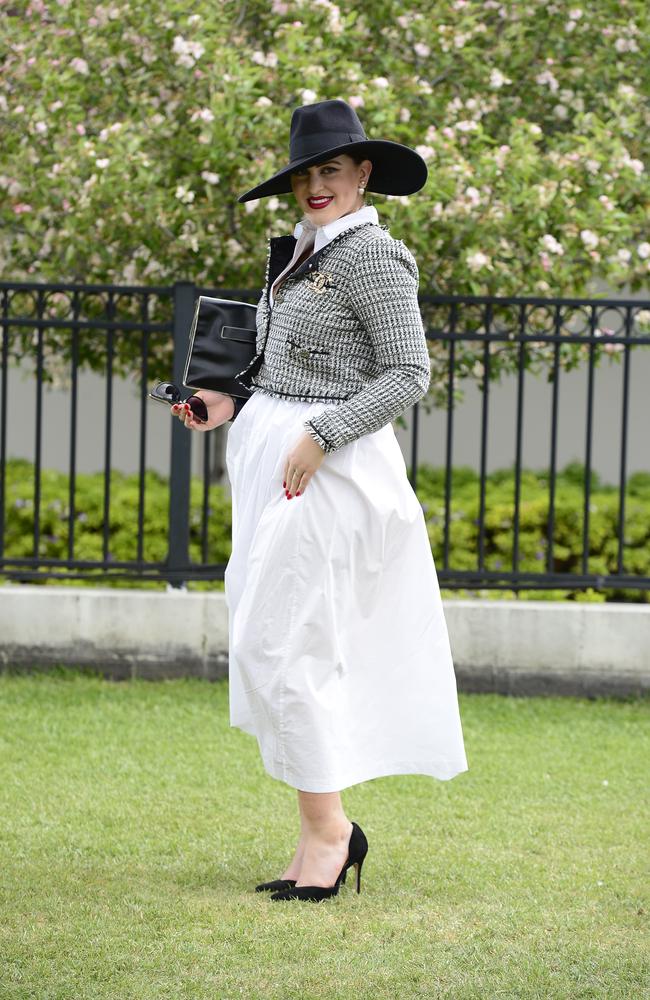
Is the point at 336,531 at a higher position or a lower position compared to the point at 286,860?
higher

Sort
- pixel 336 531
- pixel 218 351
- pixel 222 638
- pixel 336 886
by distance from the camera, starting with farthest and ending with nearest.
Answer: pixel 222 638
pixel 218 351
pixel 336 886
pixel 336 531

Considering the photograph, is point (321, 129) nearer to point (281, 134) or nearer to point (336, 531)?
point (336, 531)

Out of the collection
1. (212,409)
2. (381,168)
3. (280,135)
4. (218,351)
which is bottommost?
(212,409)

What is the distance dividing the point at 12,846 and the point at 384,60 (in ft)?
15.1

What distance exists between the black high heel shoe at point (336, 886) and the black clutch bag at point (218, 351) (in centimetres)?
118

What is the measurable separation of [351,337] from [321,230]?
28cm

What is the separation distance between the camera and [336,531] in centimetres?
340

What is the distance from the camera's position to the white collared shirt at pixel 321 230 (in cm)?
345

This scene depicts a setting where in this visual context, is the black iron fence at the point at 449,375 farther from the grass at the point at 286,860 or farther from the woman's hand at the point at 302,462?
the woman's hand at the point at 302,462

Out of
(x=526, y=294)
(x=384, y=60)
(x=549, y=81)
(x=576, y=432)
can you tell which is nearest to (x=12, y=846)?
(x=526, y=294)

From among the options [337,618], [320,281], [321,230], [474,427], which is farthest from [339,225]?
[474,427]

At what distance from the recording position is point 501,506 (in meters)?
8.02

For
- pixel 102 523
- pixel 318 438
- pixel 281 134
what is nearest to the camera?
pixel 318 438

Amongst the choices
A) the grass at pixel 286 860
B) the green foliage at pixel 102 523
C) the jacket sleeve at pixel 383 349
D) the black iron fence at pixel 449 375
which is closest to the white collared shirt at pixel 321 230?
the jacket sleeve at pixel 383 349
